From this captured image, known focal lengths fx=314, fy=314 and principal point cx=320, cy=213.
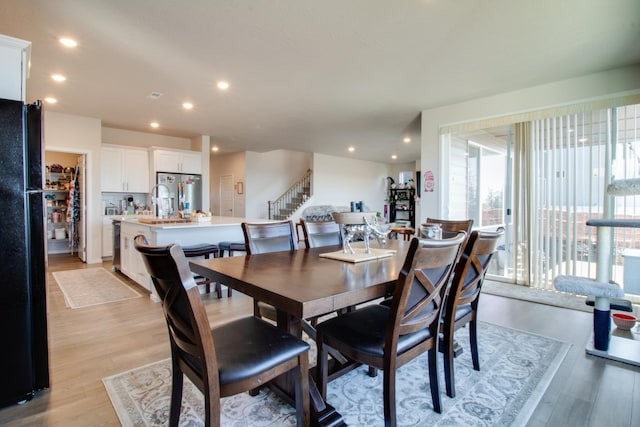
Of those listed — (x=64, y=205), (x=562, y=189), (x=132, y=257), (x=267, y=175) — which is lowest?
(x=132, y=257)

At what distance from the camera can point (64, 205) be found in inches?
274

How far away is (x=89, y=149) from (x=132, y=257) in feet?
9.28

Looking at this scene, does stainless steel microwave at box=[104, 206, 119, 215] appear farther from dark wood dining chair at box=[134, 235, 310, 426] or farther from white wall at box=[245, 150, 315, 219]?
dark wood dining chair at box=[134, 235, 310, 426]

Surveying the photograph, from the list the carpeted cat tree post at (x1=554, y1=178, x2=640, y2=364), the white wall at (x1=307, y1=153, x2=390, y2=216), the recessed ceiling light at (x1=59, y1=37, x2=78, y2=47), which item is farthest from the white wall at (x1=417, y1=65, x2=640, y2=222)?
the white wall at (x1=307, y1=153, x2=390, y2=216)

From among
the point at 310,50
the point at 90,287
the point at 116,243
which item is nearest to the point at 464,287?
the point at 310,50

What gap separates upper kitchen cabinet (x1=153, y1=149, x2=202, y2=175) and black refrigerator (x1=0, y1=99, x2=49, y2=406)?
514 cm

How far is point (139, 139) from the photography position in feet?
22.8

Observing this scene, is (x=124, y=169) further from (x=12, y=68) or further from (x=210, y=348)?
(x=210, y=348)

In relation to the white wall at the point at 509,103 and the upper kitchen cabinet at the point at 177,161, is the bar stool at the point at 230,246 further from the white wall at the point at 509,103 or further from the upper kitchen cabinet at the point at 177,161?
the upper kitchen cabinet at the point at 177,161

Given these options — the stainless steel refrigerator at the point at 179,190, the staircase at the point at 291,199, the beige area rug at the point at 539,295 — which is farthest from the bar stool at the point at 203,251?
the staircase at the point at 291,199

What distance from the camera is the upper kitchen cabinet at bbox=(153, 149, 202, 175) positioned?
661 centimetres

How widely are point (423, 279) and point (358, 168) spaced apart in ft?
34.1

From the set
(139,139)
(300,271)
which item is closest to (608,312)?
(300,271)

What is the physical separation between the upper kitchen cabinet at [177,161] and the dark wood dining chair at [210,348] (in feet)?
19.6
